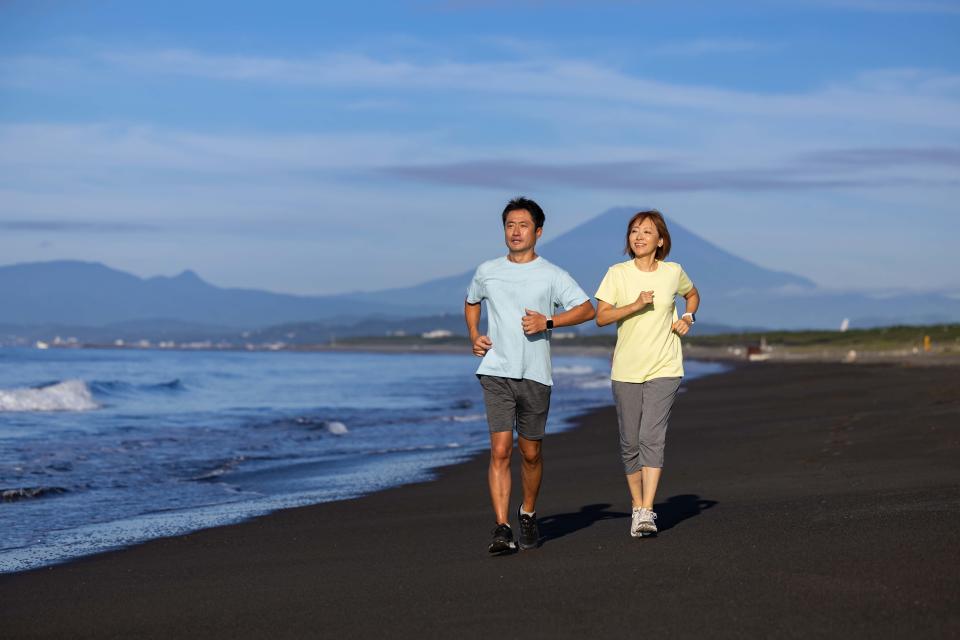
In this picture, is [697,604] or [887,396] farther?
[887,396]

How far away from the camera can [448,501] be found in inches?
393

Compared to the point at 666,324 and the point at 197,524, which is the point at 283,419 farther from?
the point at 666,324

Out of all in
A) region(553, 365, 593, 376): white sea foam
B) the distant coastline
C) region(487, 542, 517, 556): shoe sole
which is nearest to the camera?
region(487, 542, 517, 556): shoe sole

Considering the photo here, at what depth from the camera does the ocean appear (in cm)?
962

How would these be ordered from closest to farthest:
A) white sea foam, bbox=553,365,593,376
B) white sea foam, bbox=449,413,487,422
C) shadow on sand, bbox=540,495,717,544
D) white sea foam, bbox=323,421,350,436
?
shadow on sand, bbox=540,495,717,544 → white sea foam, bbox=323,421,350,436 → white sea foam, bbox=449,413,487,422 → white sea foam, bbox=553,365,593,376

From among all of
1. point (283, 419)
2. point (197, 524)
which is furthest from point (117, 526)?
point (283, 419)

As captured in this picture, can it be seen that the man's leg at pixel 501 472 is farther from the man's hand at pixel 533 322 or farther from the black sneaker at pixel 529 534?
the man's hand at pixel 533 322

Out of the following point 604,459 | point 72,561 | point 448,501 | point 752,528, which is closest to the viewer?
point 752,528

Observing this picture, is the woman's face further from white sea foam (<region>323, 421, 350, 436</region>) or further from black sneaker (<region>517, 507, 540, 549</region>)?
white sea foam (<region>323, 421, 350, 436</region>)

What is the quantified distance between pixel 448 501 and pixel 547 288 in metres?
3.65

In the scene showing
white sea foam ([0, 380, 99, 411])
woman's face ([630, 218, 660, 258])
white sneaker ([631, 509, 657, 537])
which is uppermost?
woman's face ([630, 218, 660, 258])

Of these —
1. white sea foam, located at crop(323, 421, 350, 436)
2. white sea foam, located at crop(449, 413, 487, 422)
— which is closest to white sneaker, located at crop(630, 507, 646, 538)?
white sea foam, located at crop(323, 421, 350, 436)

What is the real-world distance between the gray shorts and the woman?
507 millimetres

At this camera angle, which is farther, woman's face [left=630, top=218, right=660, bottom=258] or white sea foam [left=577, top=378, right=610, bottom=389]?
white sea foam [left=577, top=378, right=610, bottom=389]
